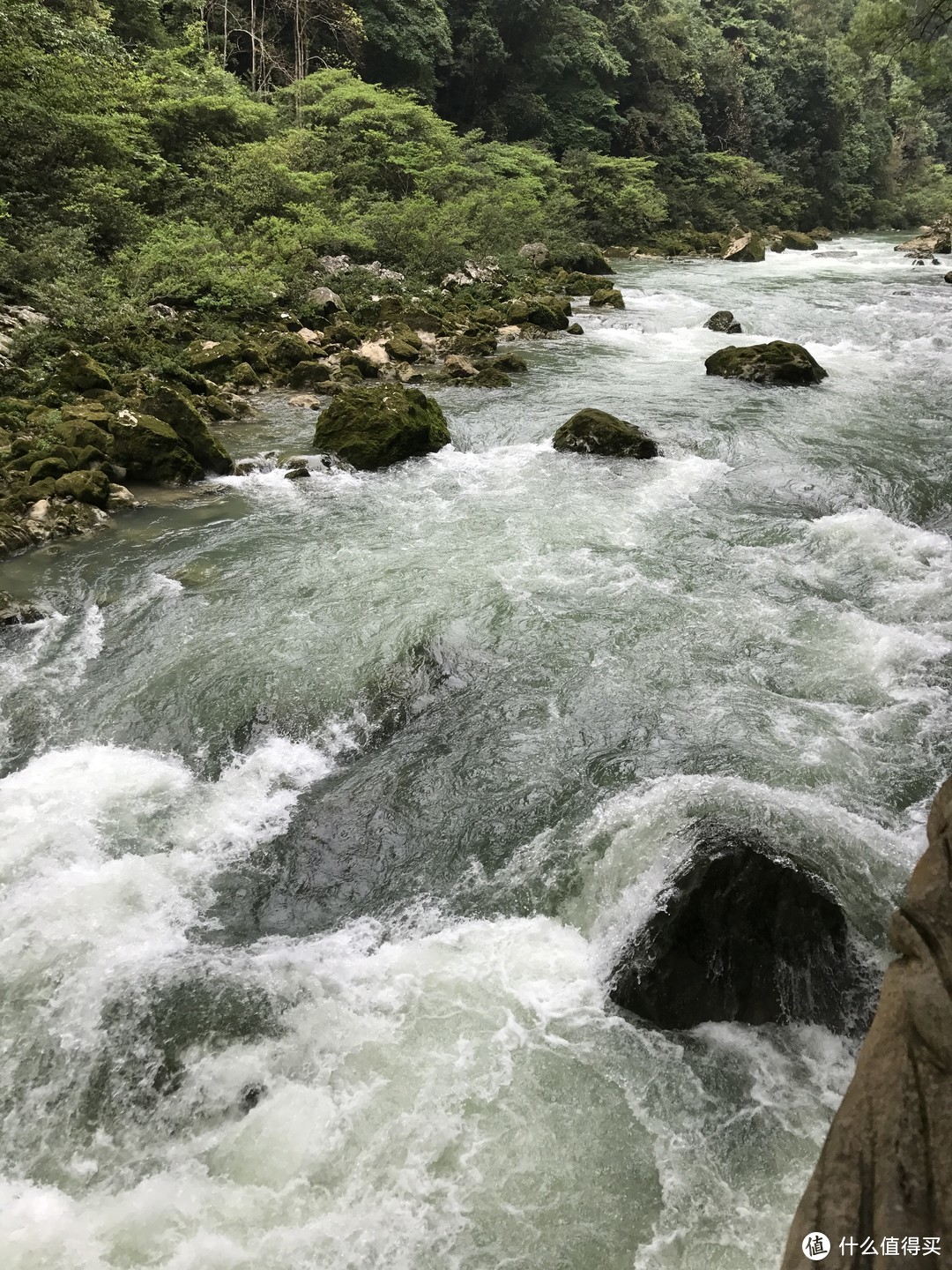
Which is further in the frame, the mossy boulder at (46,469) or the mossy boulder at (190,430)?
the mossy boulder at (190,430)

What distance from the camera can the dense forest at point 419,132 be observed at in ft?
45.7

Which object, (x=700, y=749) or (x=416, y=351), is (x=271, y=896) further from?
(x=416, y=351)

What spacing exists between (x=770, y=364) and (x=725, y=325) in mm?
4476

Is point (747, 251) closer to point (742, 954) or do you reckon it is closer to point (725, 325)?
point (725, 325)

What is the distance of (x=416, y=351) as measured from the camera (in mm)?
13781

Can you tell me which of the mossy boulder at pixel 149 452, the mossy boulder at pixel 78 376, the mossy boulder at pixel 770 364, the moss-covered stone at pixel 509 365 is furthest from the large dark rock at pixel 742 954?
the moss-covered stone at pixel 509 365

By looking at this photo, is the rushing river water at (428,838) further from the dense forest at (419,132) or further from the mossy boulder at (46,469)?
the dense forest at (419,132)

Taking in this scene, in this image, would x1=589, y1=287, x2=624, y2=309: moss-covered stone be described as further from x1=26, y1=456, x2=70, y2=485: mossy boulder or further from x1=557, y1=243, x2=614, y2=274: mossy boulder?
x1=26, y1=456, x2=70, y2=485: mossy boulder

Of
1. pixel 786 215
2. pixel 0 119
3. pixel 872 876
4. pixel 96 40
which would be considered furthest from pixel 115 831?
pixel 786 215

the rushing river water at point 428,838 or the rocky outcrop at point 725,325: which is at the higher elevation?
the rocky outcrop at point 725,325

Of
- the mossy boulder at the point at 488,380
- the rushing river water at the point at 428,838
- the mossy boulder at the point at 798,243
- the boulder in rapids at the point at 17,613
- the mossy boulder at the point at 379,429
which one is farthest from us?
the mossy boulder at the point at 798,243

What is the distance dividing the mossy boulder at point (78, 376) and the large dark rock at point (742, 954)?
9723 mm

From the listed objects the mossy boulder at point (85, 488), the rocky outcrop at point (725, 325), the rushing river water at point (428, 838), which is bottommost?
the rushing river water at point (428, 838)

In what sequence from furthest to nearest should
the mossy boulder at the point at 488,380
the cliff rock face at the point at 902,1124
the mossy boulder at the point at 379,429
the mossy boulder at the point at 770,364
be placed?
the mossy boulder at the point at 488,380
the mossy boulder at the point at 770,364
the mossy boulder at the point at 379,429
the cliff rock face at the point at 902,1124
